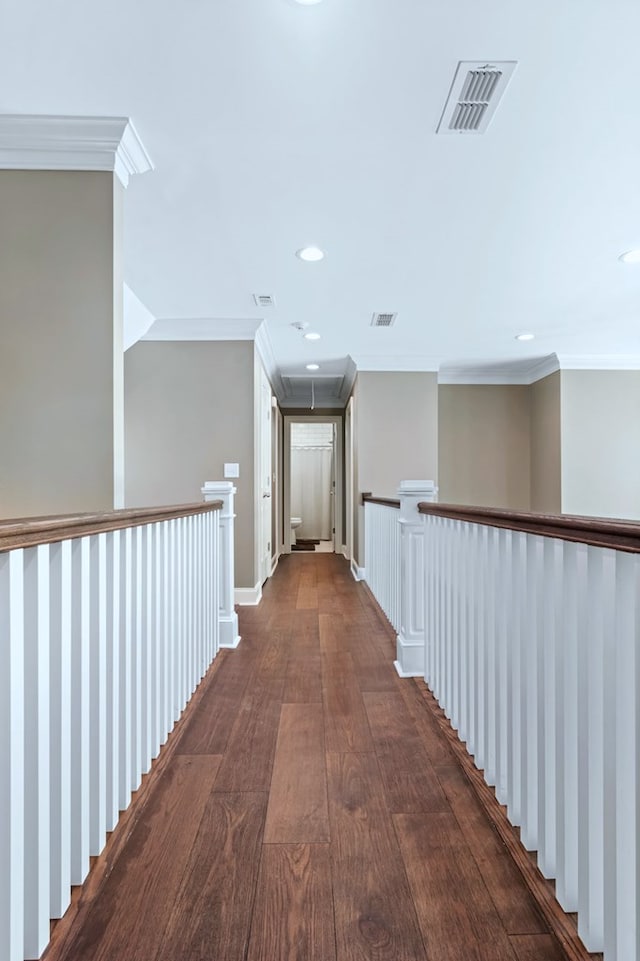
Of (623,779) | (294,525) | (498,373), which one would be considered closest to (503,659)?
(623,779)

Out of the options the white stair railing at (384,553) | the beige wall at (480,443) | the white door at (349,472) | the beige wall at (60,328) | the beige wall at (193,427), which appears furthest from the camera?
the beige wall at (480,443)

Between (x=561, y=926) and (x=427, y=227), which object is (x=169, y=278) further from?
(x=561, y=926)

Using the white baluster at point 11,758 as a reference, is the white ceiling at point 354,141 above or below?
above

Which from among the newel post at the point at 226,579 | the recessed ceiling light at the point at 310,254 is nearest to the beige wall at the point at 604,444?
the recessed ceiling light at the point at 310,254

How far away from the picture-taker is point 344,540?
7988 mm

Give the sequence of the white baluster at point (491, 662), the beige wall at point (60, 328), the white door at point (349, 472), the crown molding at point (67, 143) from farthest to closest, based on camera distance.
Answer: the white door at point (349, 472) < the beige wall at point (60, 328) < the crown molding at point (67, 143) < the white baluster at point (491, 662)

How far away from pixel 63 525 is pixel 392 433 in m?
4.89

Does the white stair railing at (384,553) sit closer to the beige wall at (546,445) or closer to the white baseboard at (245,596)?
the white baseboard at (245,596)

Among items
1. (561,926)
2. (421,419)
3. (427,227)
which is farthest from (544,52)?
(421,419)

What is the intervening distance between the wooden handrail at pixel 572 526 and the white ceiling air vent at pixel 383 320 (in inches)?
123

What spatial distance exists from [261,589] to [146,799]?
11.1ft

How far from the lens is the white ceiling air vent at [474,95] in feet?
5.90

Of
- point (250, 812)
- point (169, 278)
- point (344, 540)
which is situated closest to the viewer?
point (250, 812)

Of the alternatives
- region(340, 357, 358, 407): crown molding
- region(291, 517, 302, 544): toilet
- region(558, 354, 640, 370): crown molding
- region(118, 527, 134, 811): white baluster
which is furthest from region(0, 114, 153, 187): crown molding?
region(291, 517, 302, 544): toilet
